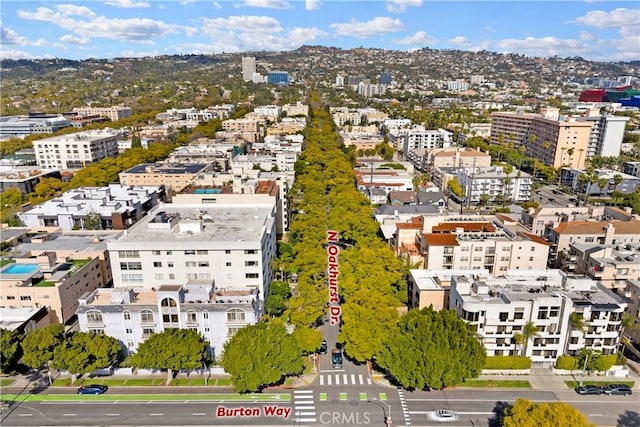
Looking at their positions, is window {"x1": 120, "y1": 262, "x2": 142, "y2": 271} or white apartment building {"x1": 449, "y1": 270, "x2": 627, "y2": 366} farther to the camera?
window {"x1": 120, "y1": 262, "x2": 142, "y2": 271}

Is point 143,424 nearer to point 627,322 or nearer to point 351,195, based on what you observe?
point 627,322

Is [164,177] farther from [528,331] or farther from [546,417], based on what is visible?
[546,417]

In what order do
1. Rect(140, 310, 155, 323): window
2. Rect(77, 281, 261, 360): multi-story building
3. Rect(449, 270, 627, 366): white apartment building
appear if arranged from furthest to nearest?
1. Rect(140, 310, 155, 323): window
2. Rect(77, 281, 261, 360): multi-story building
3. Rect(449, 270, 627, 366): white apartment building

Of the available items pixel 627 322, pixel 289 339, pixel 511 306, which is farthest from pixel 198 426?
pixel 627 322

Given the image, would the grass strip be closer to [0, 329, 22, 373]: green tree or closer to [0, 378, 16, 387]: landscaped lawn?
[0, 329, 22, 373]: green tree

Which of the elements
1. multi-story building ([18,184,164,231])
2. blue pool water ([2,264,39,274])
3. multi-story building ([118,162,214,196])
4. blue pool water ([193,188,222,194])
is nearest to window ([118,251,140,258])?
blue pool water ([2,264,39,274])

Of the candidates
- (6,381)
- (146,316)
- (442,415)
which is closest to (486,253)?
(442,415)
